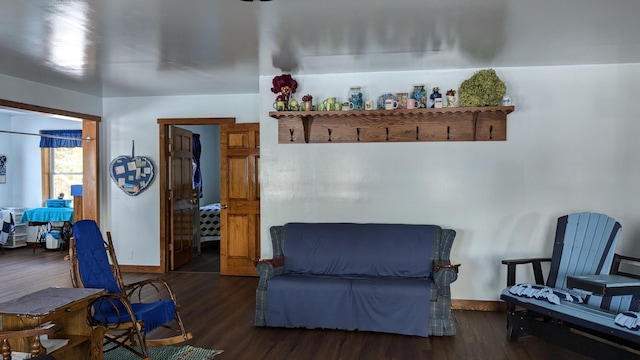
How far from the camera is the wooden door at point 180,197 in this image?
20.6ft

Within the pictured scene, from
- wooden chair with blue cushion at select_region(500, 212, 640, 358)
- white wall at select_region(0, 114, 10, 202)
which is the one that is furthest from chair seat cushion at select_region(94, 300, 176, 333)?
white wall at select_region(0, 114, 10, 202)

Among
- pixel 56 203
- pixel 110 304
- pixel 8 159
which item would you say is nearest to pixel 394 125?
pixel 110 304

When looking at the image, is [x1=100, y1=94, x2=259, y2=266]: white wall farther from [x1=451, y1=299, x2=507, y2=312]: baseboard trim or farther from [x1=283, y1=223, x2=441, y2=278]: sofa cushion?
[x1=451, y1=299, x2=507, y2=312]: baseboard trim

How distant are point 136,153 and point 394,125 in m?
3.75

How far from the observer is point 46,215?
8094 millimetres

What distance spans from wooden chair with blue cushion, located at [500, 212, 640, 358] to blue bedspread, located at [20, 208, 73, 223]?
7.58 meters

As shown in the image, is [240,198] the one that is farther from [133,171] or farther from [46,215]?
[46,215]

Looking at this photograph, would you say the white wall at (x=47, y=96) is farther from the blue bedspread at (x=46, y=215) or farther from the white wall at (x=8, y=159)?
the white wall at (x=8, y=159)

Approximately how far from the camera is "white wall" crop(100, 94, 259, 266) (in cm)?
619

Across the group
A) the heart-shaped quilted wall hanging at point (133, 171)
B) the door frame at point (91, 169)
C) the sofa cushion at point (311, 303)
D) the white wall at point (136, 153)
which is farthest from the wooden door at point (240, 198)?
the sofa cushion at point (311, 303)

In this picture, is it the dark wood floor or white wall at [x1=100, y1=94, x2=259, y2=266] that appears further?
white wall at [x1=100, y1=94, x2=259, y2=266]

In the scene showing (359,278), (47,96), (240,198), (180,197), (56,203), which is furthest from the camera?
(56,203)

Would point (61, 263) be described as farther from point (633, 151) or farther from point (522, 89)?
point (633, 151)

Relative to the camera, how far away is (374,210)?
15.1ft
